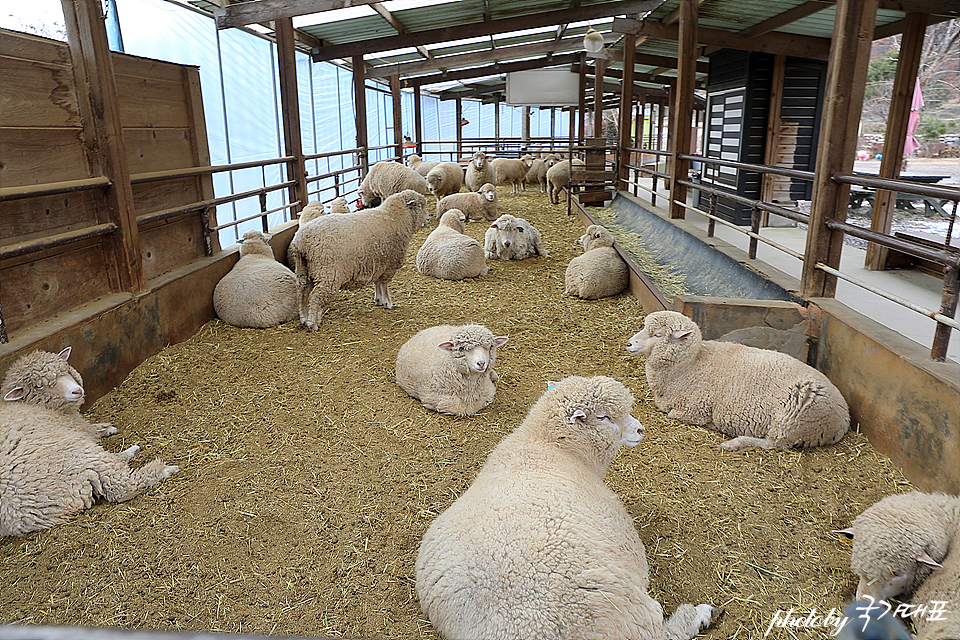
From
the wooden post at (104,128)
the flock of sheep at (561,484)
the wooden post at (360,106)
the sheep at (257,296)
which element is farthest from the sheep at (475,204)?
the flock of sheep at (561,484)

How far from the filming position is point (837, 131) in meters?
4.35

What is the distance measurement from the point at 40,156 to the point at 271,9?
12.9ft

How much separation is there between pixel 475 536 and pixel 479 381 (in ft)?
6.91

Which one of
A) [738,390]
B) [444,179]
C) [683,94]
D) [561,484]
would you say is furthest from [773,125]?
[561,484]

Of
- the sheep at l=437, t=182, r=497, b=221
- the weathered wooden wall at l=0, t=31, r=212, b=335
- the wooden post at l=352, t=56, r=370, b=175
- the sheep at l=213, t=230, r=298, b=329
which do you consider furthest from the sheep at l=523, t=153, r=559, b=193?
the weathered wooden wall at l=0, t=31, r=212, b=335

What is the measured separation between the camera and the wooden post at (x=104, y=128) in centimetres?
437

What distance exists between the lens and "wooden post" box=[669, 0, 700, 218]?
8156mm

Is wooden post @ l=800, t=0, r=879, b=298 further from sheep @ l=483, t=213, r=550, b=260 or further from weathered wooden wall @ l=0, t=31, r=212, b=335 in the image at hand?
weathered wooden wall @ l=0, t=31, r=212, b=335

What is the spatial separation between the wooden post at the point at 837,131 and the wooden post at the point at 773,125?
7.27 metres

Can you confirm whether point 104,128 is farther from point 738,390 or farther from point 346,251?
point 738,390

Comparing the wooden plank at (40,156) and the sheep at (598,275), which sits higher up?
the wooden plank at (40,156)

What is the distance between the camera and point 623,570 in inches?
82.0

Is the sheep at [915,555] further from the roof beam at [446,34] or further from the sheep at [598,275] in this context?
the roof beam at [446,34]

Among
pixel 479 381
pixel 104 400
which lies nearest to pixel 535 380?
pixel 479 381
